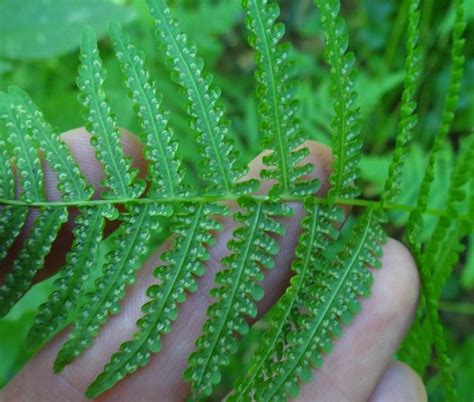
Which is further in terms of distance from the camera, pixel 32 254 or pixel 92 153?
pixel 92 153

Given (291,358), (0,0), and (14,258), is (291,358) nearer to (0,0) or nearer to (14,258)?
(14,258)

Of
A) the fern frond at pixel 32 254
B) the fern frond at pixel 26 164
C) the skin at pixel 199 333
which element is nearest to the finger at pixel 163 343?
the skin at pixel 199 333

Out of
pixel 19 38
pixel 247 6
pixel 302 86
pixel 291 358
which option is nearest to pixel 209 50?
pixel 302 86

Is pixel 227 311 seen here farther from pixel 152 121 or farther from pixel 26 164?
pixel 26 164

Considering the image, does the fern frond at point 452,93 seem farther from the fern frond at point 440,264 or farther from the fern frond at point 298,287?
the fern frond at point 298,287

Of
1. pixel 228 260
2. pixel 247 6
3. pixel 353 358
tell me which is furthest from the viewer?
pixel 353 358

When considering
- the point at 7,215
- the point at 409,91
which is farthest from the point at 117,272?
the point at 409,91
